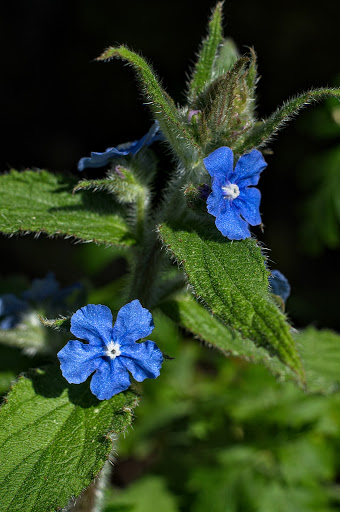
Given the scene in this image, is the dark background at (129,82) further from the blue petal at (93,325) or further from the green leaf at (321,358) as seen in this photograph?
the blue petal at (93,325)

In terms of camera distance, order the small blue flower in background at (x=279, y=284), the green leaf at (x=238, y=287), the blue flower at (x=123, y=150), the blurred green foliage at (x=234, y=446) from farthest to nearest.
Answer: the blurred green foliage at (x=234, y=446)
the small blue flower in background at (x=279, y=284)
the blue flower at (x=123, y=150)
the green leaf at (x=238, y=287)

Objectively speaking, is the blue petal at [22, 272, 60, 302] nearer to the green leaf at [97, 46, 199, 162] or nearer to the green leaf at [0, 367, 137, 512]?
the green leaf at [0, 367, 137, 512]

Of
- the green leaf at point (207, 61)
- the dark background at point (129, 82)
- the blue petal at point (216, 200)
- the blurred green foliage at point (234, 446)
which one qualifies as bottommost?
the blurred green foliage at point (234, 446)

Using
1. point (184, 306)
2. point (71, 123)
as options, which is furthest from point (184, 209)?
point (71, 123)

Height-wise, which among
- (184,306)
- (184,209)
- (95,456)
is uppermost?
(184,209)

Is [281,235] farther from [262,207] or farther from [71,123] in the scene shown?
[71,123]

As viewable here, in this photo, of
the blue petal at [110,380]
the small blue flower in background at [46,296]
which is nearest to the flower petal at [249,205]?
the blue petal at [110,380]

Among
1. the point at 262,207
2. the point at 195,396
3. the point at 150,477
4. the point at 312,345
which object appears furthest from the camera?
the point at 262,207
